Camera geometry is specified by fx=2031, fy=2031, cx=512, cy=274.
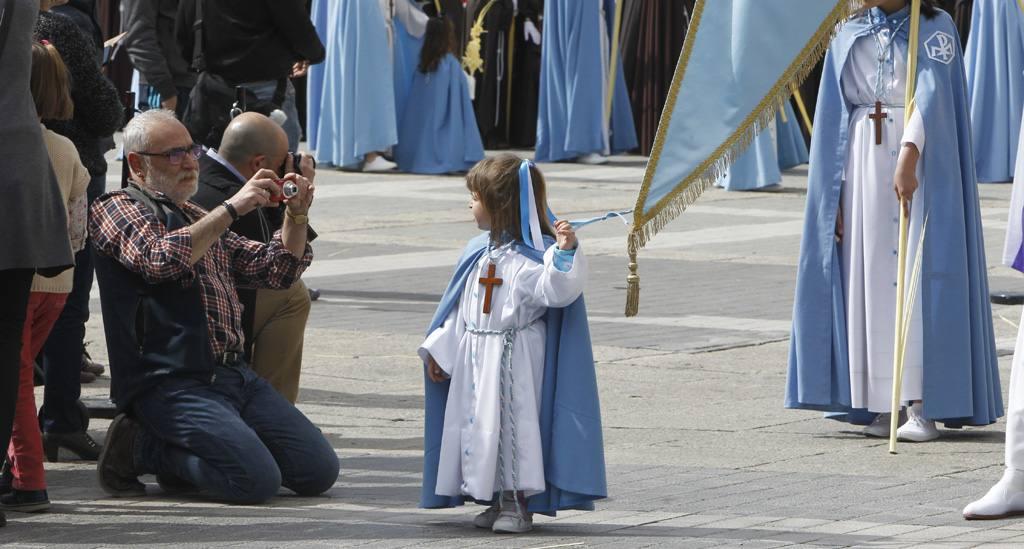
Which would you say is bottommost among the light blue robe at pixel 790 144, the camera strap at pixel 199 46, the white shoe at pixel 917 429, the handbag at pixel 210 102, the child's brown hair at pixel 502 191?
the white shoe at pixel 917 429

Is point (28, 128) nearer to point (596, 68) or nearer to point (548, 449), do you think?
point (548, 449)

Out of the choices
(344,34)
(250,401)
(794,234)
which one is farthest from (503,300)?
(344,34)

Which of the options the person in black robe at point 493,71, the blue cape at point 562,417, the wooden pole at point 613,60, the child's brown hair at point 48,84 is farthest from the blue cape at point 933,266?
the person in black robe at point 493,71

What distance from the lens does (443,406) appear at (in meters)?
5.96

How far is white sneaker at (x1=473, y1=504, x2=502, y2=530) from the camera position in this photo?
5.81m

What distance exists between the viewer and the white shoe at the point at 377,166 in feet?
60.8

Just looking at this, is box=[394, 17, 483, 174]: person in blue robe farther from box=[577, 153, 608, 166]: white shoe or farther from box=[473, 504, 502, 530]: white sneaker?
box=[473, 504, 502, 530]: white sneaker

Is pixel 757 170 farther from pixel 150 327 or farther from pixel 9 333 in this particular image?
pixel 9 333

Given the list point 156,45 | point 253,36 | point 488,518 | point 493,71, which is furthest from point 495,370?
point 493,71

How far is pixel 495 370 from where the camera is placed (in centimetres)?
581

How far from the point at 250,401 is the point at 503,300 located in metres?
1.15

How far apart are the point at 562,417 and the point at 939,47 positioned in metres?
2.34

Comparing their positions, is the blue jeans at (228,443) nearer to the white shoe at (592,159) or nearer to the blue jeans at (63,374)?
the blue jeans at (63,374)

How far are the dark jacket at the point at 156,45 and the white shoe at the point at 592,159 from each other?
9.54m
